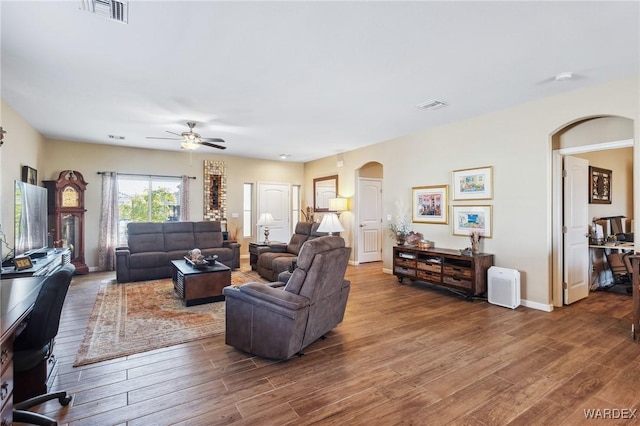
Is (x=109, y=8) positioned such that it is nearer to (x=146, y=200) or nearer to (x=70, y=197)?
(x=70, y=197)

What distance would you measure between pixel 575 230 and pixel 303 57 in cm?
435

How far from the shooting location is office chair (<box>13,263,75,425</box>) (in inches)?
72.3

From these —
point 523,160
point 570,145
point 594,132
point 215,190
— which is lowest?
point 215,190

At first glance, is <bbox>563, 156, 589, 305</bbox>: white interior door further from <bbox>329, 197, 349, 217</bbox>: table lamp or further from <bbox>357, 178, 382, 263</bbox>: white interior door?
<bbox>329, 197, 349, 217</bbox>: table lamp

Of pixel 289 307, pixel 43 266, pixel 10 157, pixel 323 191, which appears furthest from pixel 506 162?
pixel 10 157

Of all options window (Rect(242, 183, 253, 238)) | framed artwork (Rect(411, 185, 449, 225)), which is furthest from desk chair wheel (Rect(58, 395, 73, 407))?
window (Rect(242, 183, 253, 238))

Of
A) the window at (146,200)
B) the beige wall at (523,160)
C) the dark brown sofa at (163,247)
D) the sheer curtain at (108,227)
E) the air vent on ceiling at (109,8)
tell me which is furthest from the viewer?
the window at (146,200)

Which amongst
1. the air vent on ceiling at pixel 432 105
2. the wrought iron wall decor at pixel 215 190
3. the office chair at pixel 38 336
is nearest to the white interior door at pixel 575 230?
the air vent on ceiling at pixel 432 105

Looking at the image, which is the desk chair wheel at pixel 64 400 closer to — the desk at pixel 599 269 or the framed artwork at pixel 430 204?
the framed artwork at pixel 430 204

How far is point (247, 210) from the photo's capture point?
8.63 meters

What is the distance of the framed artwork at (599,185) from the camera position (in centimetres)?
509

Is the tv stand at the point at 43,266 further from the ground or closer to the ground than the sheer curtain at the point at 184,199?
closer to the ground

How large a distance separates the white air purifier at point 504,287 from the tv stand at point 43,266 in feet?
18.4

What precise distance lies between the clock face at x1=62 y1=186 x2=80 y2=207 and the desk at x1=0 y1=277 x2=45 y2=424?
484cm
